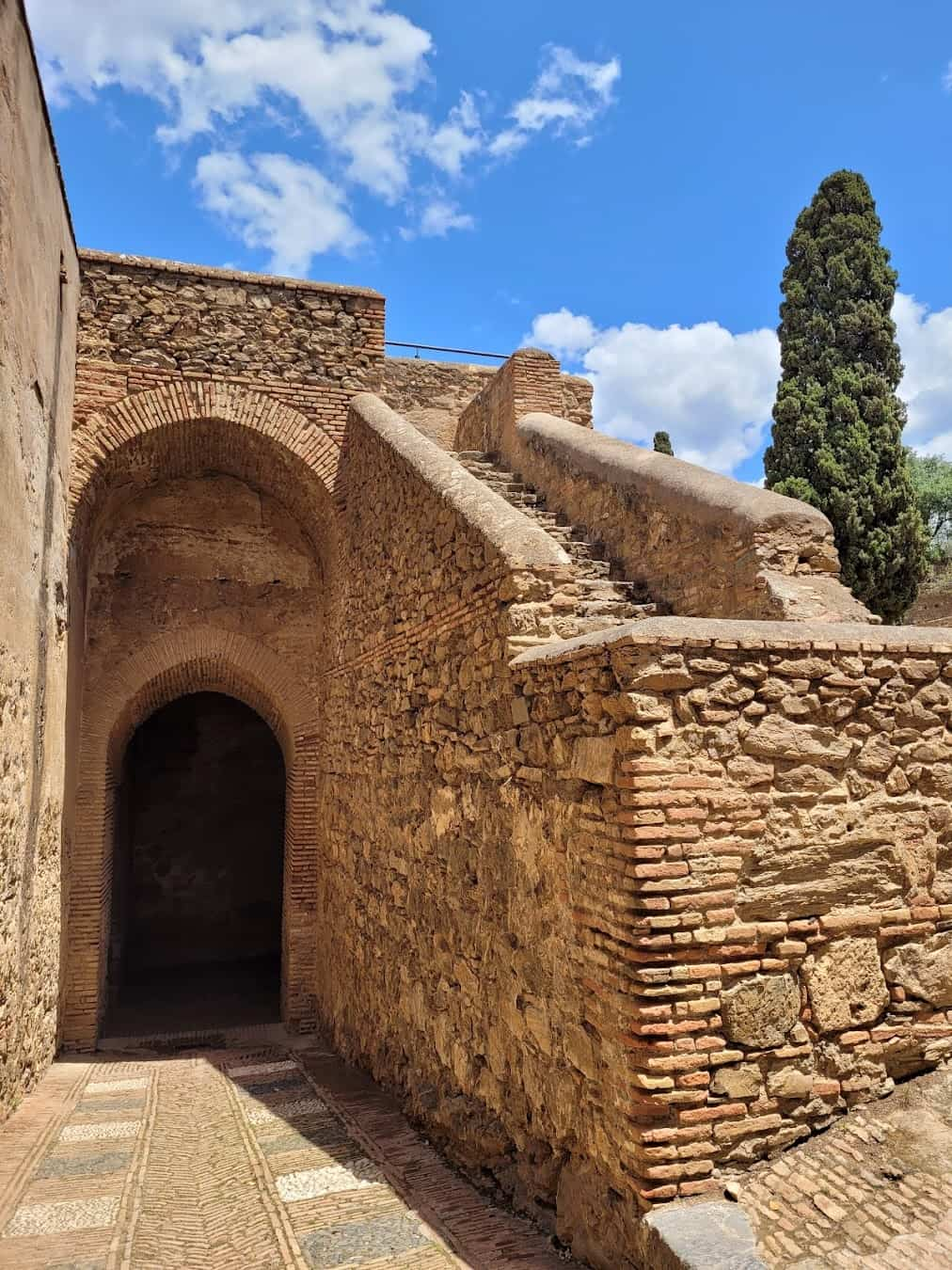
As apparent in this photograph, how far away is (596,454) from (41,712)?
4.48 meters

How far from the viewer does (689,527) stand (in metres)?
5.84

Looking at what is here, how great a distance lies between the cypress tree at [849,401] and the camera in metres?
13.2

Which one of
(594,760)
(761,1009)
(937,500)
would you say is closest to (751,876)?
(761,1009)

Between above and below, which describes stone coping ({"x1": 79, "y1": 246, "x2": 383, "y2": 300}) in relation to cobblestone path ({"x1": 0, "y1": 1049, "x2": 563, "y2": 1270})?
above

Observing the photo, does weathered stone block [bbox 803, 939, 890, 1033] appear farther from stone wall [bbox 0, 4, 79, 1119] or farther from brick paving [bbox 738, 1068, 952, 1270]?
stone wall [bbox 0, 4, 79, 1119]

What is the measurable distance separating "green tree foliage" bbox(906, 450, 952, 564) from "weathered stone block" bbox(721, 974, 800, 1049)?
1045 inches

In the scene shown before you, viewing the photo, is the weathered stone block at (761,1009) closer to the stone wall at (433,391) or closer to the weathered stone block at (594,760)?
the weathered stone block at (594,760)

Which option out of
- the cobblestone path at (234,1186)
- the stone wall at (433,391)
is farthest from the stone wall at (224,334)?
the cobblestone path at (234,1186)

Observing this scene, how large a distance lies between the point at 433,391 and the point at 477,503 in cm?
727

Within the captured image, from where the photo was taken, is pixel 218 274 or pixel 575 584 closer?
pixel 575 584

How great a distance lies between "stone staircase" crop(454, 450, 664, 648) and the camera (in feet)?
13.9

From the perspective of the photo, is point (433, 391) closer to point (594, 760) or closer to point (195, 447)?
point (195, 447)

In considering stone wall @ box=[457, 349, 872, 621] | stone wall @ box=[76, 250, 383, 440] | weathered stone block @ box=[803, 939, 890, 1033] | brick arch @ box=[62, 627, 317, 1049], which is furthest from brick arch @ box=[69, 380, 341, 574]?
weathered stone block @ box=[803, 939, 890, 1033]

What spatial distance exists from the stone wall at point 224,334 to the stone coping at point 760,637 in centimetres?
567
